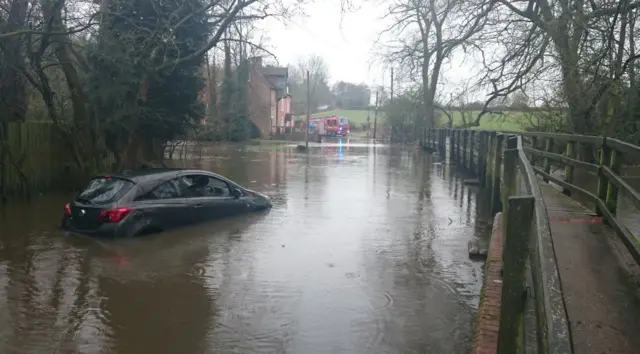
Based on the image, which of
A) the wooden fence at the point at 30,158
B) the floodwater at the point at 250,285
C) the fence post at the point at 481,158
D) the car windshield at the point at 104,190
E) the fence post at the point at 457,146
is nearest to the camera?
the floodwater at the point at 250,285

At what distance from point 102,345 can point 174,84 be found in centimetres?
1798

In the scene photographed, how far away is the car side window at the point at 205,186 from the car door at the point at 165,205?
379 millimetres

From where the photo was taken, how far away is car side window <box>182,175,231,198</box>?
39.6 ft

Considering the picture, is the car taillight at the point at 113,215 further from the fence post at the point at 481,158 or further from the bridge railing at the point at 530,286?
the fence post at the point at 481,158

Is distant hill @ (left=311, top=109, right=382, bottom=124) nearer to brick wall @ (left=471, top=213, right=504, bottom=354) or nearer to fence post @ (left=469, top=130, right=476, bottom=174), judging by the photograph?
fence post @ (left=469, top=130, right=476, bottom=174)

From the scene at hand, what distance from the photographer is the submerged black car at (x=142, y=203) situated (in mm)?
10383

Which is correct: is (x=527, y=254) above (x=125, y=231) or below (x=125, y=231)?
above

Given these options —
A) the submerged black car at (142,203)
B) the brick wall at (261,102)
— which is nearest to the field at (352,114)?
the brick wall at (261,102)

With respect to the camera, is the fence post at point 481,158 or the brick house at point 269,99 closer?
the fence post at point 481,158

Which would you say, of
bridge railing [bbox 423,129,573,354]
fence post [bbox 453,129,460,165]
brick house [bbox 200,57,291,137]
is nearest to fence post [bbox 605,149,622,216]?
bridge railing [bbox 423,129,573,354]

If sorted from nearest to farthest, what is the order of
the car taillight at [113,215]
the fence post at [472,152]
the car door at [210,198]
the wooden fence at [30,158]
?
the car taillight at [113,215], the car door at [210,198], the wooden fence at [30,158], the fence post at [472,152]

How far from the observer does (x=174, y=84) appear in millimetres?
22562

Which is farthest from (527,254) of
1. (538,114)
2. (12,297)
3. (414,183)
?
(538,114)

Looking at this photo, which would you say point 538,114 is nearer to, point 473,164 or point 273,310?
point 473,164
